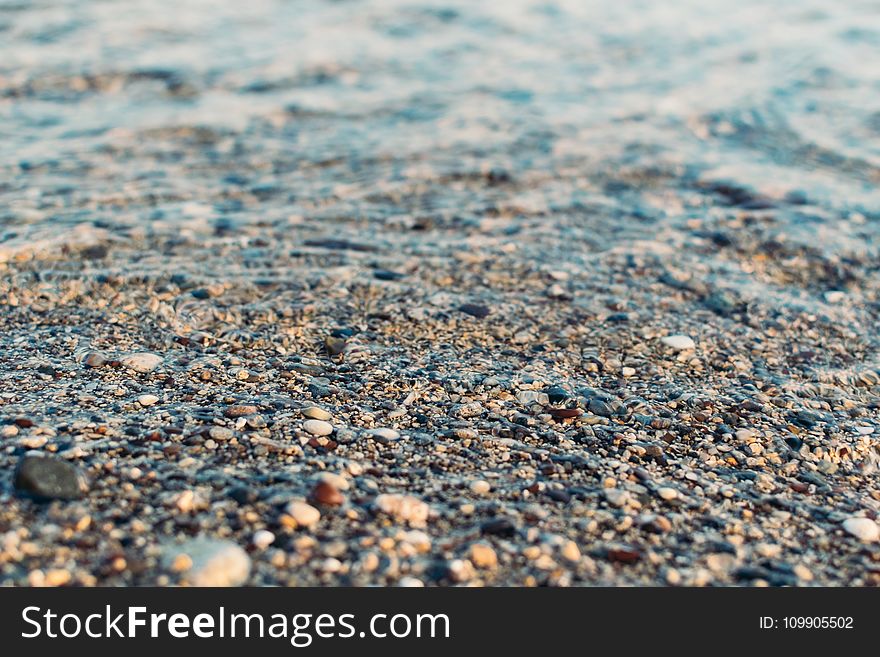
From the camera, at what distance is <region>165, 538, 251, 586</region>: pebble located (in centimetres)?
262

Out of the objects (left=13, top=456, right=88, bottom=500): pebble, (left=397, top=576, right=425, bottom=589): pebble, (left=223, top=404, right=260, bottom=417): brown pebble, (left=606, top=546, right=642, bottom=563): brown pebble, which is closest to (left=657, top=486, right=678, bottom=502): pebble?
(left=606, top=546, right=642, bottom=563): brown pebble

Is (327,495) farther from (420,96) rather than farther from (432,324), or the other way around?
(420,96)

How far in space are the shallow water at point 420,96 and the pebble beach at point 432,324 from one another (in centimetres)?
6

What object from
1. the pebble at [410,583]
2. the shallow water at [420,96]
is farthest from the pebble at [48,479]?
the shallow water at [420,96]

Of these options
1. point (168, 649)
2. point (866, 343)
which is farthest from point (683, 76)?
point (168, 649)

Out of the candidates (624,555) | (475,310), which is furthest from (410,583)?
(475,310)

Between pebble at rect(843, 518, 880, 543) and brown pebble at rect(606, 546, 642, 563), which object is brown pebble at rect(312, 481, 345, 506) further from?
pebble at rect(843, 518, 880, 543)

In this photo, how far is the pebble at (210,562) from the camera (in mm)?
2625

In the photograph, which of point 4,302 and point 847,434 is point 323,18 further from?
point 847,434

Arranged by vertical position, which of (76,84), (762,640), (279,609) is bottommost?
(762,640)

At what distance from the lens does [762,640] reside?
106 inches

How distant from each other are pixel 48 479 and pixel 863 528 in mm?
3092

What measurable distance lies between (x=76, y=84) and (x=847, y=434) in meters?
8.65

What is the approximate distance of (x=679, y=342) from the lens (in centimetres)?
458
